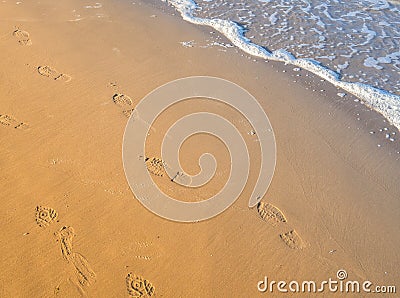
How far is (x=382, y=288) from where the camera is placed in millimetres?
3615

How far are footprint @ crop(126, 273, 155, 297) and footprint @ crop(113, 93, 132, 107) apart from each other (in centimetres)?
259

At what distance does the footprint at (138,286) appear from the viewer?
3.30 meters

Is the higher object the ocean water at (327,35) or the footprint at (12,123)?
the footprint at (12,123)

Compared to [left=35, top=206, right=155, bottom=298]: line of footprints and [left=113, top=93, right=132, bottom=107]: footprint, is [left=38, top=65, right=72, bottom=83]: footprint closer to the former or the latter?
[left=113, top=93, right=132, bottom=107]: footprint

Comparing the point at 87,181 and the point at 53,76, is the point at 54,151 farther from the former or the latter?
the point at 53,76

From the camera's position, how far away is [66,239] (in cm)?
358

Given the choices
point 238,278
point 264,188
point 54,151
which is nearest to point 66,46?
point 54,151

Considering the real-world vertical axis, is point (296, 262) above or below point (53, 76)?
below

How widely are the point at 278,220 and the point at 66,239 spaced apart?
2211mm

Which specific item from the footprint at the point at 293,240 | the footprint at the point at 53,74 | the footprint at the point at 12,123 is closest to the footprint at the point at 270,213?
the footprint at the point at 293,240

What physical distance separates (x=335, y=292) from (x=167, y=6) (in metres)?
6.70

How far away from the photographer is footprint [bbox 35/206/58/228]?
12.0ft

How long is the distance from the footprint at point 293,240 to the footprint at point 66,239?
83.9 inches

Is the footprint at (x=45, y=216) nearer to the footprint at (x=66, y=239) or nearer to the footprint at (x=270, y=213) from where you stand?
the footprint at (x=66, y=239)
